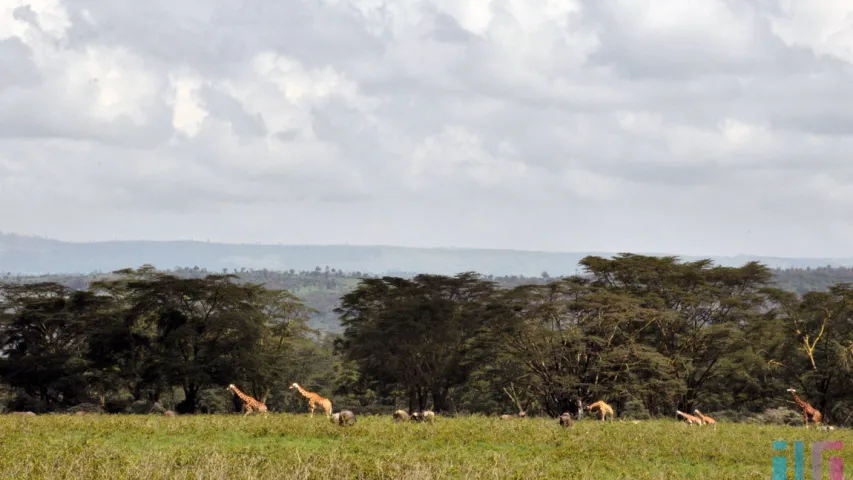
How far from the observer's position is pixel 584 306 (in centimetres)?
4459

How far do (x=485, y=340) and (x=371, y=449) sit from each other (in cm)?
2735

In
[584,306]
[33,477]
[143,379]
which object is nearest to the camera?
[33,477]

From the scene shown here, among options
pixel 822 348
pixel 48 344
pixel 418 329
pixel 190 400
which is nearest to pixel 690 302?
pixel 822 348

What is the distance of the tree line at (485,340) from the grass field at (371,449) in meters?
14.8

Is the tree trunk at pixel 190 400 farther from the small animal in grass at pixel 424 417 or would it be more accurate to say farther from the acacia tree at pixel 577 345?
the small animal in grass at pixel 424 417

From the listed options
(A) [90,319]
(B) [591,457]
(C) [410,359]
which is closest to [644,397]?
(C) [410,359]

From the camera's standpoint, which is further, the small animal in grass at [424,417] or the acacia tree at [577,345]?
the acacia tree at [577,345]

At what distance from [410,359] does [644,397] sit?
14410mm

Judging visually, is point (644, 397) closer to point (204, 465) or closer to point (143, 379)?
point (143, 379)

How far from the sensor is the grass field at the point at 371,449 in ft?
57.7

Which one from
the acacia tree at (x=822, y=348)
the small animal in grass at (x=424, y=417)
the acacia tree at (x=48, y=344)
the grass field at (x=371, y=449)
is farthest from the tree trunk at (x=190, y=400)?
the acacia tree at (x=822, y=348)

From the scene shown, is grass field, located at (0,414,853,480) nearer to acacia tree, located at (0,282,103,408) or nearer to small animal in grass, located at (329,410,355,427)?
small animal in grass, located at (329,410,355,427)

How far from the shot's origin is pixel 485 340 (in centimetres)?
4850

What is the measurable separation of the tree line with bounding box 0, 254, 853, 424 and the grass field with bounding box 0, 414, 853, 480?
48.4 feet
